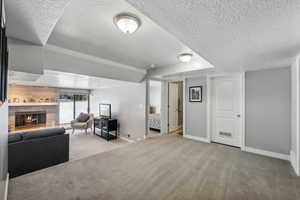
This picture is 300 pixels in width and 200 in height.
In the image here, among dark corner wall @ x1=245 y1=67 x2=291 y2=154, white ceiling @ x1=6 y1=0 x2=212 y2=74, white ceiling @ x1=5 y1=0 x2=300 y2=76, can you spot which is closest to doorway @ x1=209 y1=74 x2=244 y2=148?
dark corner wall @ x1=245 y1=67 x2=291 y2=154

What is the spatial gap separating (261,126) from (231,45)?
2400mm

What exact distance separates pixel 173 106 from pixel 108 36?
3.64 m

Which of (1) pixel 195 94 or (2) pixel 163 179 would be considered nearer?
(2) pixel 163 179

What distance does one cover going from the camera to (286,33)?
137cm

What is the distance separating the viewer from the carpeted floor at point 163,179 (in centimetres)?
167

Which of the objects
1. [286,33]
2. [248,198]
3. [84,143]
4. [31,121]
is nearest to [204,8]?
[286,33]

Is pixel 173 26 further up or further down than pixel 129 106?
further up

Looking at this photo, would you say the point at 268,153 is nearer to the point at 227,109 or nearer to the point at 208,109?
the point at 227,109

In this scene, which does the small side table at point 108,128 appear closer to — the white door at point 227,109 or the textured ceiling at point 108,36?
the textured ceiling at point 108,36

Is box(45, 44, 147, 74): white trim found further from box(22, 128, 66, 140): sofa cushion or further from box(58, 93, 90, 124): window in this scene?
box(58, 93, 90, 124): window

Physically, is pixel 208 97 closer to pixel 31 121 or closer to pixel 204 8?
pixel 204 8

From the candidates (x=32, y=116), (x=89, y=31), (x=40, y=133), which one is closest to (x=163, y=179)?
(x=89, y=31)

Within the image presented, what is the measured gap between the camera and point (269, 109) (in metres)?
2.91

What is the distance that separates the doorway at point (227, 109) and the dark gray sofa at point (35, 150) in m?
3.88
